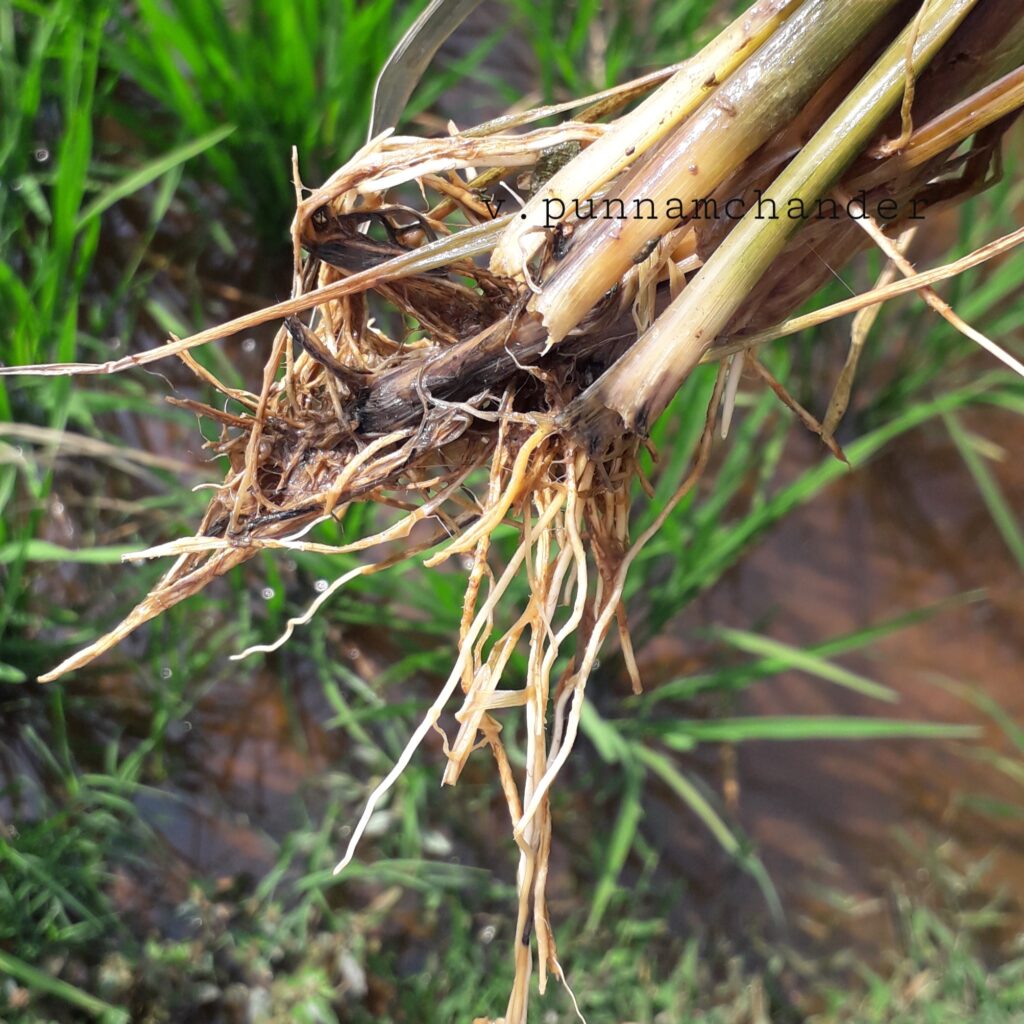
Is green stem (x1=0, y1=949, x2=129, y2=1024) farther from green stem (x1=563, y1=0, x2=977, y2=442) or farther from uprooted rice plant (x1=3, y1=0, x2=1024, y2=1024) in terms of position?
green stem (x1=563, y1=0, x2=977, y2=442)

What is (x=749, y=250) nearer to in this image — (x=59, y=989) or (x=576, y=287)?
(x=576, y=287)

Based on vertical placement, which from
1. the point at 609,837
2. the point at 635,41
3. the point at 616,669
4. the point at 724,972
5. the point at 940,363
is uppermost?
the point at 635,41

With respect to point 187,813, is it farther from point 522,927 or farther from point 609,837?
point 522,927

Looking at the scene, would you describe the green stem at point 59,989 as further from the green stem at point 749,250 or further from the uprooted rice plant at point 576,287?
the green stem at point 749,250

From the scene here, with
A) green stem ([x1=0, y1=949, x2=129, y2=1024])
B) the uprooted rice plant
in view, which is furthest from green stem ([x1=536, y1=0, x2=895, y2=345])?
green stem ([x1=0, y1=949, x2=129, y2=1024])

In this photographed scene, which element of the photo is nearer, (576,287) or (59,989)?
(576,287)

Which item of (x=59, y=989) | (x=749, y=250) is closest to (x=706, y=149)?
(x=749, y=250)

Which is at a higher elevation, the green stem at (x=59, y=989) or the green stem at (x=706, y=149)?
the green stem at (x=706, y=149)

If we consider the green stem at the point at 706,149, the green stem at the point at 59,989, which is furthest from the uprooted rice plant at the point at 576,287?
the green stem at the point at 59,989

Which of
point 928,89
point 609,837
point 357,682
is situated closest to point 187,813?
point 357,682
